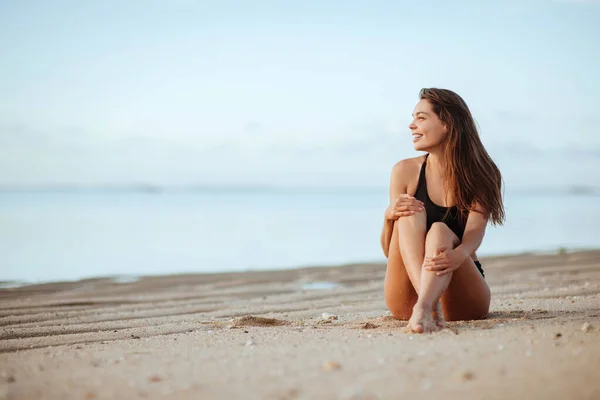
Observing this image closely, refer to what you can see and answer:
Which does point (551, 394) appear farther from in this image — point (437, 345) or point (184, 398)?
point (184, 398)

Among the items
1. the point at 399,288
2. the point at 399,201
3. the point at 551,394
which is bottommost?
the point at 551,394

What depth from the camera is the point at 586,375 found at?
10.2ft

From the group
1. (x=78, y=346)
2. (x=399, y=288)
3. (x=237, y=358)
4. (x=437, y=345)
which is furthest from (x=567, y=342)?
(x=78, y=346)

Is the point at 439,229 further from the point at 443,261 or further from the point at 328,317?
the point at 328,317

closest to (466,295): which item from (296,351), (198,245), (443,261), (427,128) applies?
(443,261)

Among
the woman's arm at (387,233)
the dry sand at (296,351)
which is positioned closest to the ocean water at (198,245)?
the dry sand at (296,351)

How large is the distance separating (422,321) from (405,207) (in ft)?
2.59

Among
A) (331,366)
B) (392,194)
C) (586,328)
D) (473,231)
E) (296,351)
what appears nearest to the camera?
(331,366)

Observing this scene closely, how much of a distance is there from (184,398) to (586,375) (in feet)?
5.73

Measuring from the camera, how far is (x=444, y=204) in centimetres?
494

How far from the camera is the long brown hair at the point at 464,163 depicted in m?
4.86

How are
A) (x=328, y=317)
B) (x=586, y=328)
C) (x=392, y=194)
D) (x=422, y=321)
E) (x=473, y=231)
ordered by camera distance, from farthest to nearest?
1. (x=328, y=317)
2. (x=392, y=194)
3. (x=473, y=231)
4. (x=422, y=321)
5. (x=586, y=328)

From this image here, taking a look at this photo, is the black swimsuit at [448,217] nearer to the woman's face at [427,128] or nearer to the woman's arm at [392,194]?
the woman's arm at [392,194]

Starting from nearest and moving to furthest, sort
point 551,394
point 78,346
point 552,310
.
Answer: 1. point 551,394
2. point 78,346
3. point 552,310
